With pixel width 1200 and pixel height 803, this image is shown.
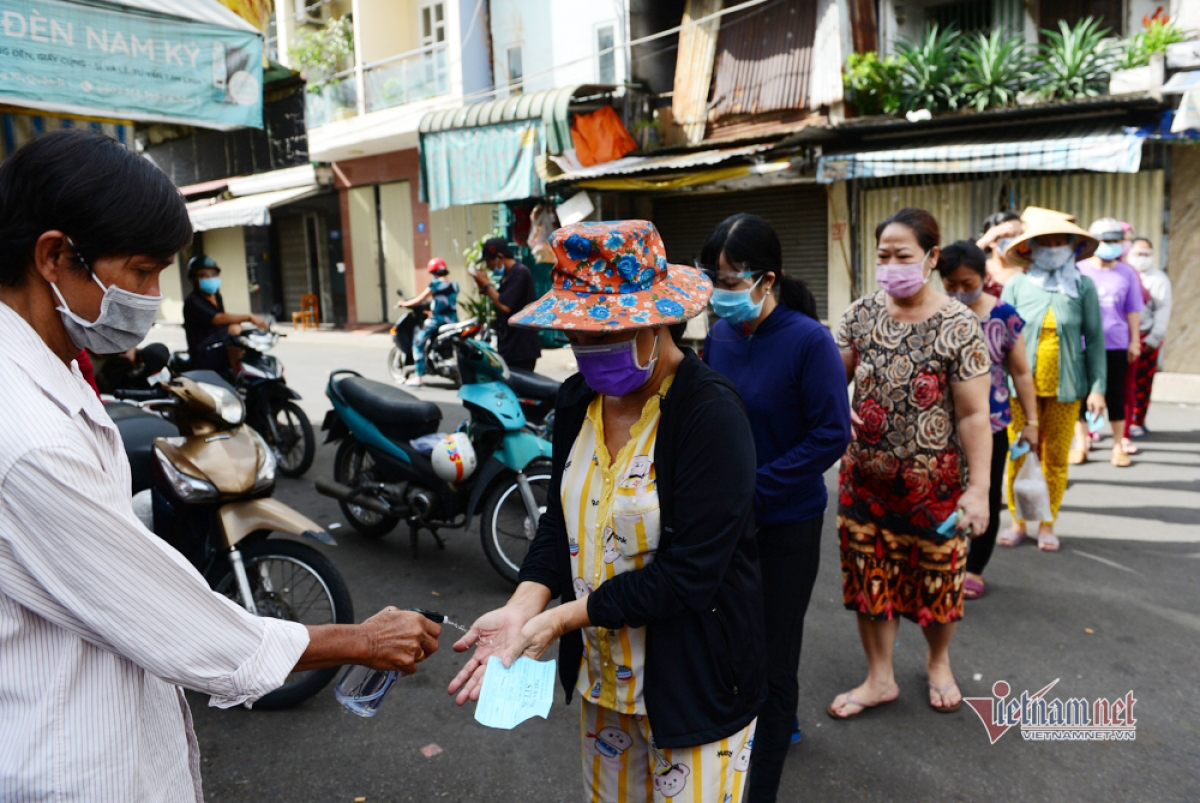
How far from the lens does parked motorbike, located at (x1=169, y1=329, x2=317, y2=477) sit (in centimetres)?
695

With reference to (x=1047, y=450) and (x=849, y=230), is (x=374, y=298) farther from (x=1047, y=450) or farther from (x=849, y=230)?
(x=1047, y=450)

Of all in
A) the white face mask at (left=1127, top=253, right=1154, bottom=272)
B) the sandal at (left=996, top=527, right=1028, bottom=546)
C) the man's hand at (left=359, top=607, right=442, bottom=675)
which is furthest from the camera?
the white face mask at (left=1127, top=253, right=1154, bottom=272)

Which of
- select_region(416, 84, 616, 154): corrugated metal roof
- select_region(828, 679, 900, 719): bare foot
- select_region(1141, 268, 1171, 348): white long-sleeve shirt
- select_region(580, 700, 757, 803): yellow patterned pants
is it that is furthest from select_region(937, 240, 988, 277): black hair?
select_region(416, 84, 616, 154): corrugated metal roof

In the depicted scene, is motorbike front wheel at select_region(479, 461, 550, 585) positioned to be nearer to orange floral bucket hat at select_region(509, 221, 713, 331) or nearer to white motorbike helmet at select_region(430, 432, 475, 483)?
white motorbike helmet at select_region(430, 432, 475, 483)

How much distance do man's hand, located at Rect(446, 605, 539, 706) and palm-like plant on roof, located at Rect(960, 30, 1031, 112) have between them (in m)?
10.9

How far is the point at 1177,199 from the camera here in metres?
10.3

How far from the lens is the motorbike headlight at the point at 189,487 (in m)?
3.46

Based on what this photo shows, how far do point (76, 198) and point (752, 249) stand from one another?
1.95 metres

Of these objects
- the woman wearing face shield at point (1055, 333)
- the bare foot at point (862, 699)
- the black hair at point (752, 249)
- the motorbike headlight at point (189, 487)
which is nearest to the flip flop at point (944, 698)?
the bare foot at point (862, 699)

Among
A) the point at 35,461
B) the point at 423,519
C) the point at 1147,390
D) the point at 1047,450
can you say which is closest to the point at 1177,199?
the point at 1147,390

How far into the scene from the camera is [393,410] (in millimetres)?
5082

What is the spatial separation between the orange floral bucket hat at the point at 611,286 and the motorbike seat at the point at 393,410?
331 cm

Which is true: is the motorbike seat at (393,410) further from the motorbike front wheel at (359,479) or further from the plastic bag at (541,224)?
the plastic bag at (541,224)

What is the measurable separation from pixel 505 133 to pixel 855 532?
1352cm
